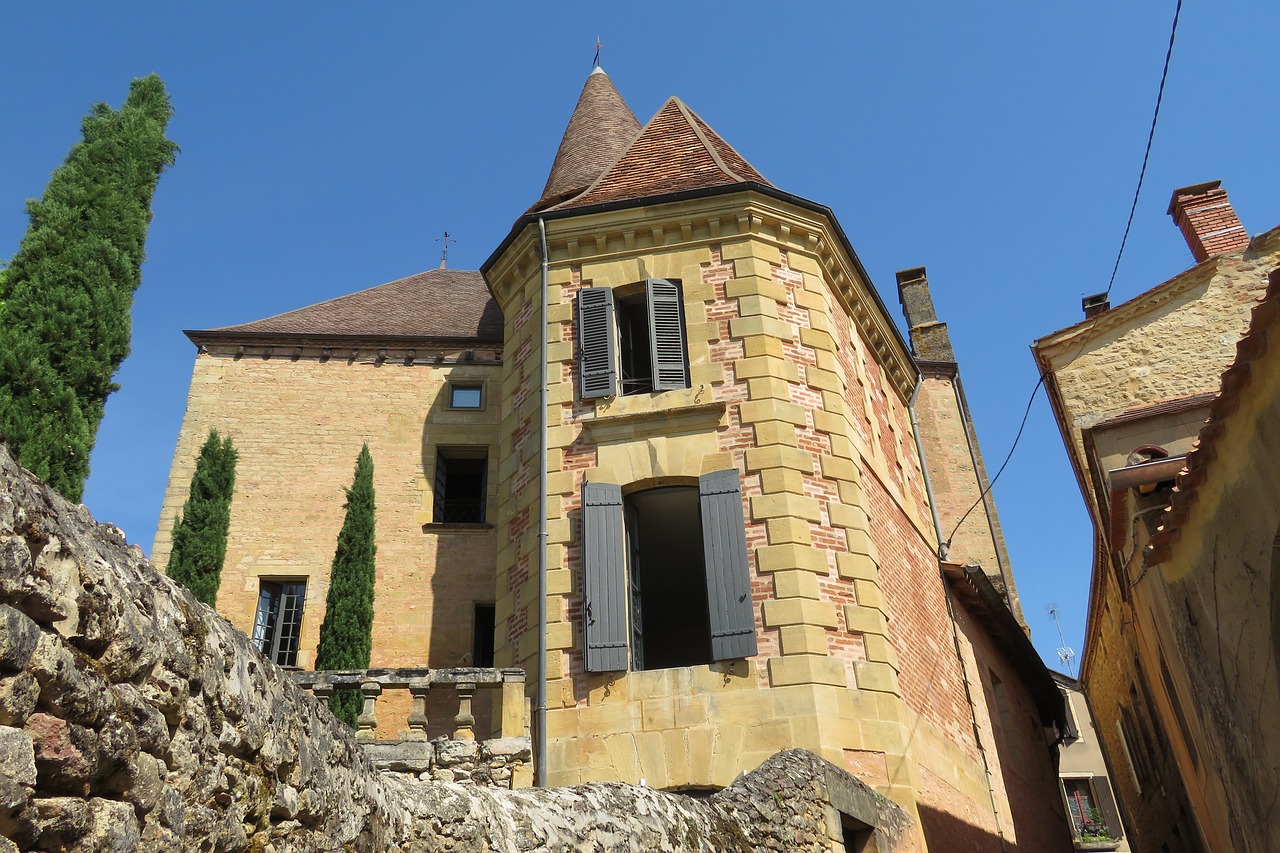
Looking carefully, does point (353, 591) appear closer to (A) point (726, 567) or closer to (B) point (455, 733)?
(B) point (455, 733)

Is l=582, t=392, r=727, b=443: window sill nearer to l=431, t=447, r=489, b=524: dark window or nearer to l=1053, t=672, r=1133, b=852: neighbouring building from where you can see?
l=431, t=447, r=489, b=524: dark window

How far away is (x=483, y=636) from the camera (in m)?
13.2

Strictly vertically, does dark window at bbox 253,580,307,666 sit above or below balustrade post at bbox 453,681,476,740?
above

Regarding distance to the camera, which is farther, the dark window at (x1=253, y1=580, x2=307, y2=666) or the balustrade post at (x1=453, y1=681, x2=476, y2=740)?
the dark window at (x1=253, y1=580, x2=307, y2=666)

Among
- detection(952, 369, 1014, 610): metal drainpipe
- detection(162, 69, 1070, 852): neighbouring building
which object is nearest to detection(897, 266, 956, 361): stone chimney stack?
detection(952, 369, 1014, 610): metal drainpipe

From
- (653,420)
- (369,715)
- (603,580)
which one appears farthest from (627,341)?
(369,715)

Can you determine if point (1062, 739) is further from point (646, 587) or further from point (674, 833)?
point (674, 833)

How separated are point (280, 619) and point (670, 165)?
815 cm

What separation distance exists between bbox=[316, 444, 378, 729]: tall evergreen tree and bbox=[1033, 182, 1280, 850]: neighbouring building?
8658 mm

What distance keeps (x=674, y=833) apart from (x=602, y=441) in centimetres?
618

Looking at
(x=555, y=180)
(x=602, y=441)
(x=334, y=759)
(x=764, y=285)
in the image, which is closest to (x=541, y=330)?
(x=602, y=441)

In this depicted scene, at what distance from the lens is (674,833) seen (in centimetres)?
516

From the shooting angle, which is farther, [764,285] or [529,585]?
[764,285]

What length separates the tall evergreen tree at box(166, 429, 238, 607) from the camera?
509 inches
